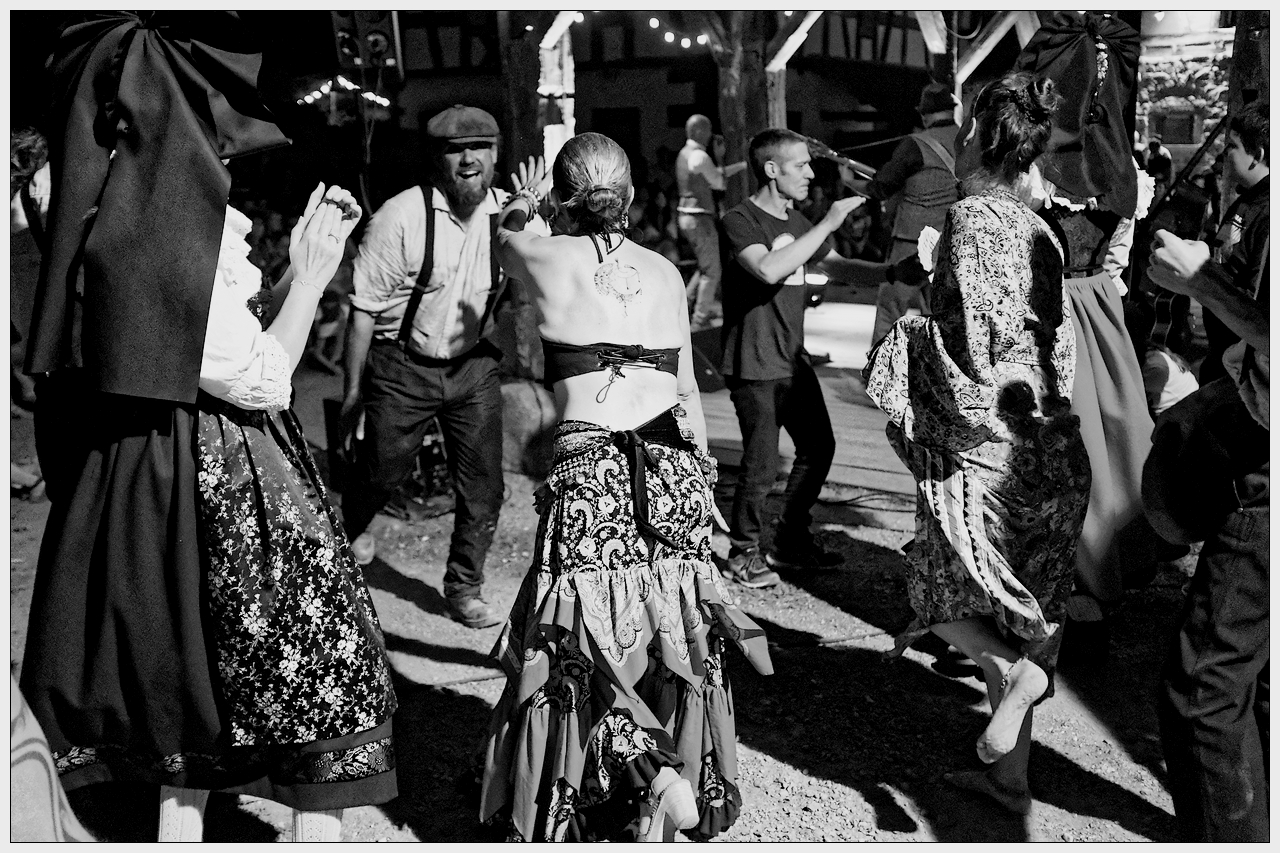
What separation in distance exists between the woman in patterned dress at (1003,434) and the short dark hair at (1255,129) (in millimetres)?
662

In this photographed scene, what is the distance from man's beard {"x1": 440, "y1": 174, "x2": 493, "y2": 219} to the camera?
433 centimetres

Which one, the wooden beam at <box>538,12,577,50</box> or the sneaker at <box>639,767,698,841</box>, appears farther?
the wooden beam at <box>538,12,577,50</box>

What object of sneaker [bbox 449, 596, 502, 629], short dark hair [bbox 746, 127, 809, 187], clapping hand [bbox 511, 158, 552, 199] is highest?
short dark hair [bbox 746, 127, 809, 187]

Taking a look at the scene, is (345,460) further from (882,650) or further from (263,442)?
(882,650)

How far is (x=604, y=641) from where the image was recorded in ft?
9.41

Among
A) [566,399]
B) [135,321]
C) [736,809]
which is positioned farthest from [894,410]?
[135,321]

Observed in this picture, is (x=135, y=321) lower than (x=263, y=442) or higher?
higher

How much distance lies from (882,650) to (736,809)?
1434mm

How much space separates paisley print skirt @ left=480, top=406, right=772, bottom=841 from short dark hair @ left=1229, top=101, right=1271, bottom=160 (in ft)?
6.23

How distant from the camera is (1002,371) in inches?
121

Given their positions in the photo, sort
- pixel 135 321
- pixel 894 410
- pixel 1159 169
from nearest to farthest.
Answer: pixel 135 321, pixel 894 410, pixel 1159 169

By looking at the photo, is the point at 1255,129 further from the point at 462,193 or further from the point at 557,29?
the point at 557,29

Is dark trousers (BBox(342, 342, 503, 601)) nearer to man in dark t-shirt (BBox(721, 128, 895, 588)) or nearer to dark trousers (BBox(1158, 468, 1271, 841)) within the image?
man in dark t-shirt (BBox(721, 128, 895, 588))

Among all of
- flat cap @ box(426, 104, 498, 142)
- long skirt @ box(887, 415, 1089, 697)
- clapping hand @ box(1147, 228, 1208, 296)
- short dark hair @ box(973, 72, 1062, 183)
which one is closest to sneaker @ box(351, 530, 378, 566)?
flat cap @ box(426, 104, 498, 142)
